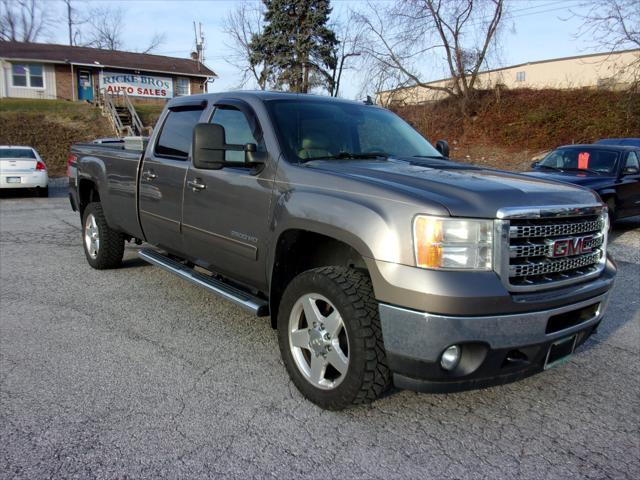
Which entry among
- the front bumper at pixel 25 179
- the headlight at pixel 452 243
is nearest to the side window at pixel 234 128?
the headlight at pixel 452 243

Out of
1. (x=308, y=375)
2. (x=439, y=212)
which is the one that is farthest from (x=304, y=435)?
(x=439, y=212)

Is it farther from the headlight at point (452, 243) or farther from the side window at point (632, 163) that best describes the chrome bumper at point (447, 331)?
the side window at point (632, 163)

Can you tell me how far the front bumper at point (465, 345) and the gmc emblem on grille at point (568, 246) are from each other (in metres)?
0.32

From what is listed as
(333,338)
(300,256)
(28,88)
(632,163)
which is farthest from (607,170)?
(28,88)

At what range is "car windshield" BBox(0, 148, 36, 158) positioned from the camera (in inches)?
600

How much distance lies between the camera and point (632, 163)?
10.3 m

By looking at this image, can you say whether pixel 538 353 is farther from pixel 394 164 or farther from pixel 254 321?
pixel 254 321

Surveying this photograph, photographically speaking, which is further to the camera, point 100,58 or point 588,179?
point 100,58

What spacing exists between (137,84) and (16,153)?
22906 millimetres

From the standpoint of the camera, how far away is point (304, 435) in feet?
9.82

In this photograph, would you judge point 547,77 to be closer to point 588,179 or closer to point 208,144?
point 588,179

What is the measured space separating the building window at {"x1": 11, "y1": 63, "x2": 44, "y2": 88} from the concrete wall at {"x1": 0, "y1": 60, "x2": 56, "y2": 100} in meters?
0.22

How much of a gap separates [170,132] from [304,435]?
10.8ft

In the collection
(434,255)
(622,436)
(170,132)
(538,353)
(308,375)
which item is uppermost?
(170,132)
